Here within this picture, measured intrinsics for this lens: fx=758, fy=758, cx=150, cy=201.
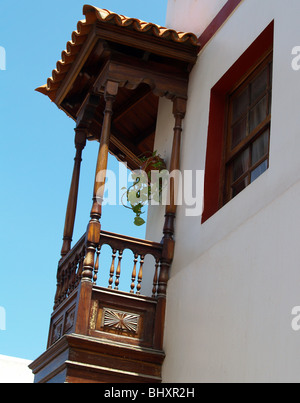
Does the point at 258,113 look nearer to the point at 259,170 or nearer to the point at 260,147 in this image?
the point at 260,147

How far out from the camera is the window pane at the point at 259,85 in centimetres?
696

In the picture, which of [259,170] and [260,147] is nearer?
[259,170]

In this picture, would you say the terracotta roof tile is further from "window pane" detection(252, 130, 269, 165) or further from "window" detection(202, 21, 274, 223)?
"window pane" detection(252, 130, 269, 165)

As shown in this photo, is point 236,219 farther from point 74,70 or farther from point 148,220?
point 74,70

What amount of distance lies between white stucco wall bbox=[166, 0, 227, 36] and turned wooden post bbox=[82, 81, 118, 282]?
4.54 ft

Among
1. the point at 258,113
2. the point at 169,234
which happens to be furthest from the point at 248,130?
the point at 169,234

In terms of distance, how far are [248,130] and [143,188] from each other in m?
1.65

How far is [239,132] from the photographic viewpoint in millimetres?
7297

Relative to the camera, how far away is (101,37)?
297 inches

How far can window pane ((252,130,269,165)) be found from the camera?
663 cm

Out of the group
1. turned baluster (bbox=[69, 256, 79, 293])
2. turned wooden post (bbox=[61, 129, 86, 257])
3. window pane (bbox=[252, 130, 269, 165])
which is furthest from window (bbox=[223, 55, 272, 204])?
turned wooden post (bbox=[61, 129, 86, 257])

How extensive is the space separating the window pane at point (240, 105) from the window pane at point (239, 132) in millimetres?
93

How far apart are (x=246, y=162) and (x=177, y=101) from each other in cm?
140

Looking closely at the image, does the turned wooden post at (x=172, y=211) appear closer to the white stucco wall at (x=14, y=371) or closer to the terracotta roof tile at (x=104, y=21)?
the terracotta roof tile at (x=104, y=21)
